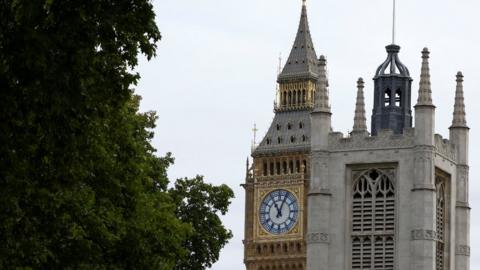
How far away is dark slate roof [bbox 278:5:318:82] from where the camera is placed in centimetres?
14538

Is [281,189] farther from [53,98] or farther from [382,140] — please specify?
[53,98]

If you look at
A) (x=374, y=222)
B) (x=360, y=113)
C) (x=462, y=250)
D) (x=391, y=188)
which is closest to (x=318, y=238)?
(x=374, y=222)

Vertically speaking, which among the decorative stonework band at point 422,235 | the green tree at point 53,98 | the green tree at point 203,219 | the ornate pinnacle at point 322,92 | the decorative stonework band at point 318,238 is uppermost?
the ornate pinnacle at point 322,92

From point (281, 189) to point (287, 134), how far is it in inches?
184

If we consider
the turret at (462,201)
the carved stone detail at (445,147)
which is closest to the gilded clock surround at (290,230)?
the turret at (462,201)

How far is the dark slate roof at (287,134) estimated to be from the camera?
143250 millimetres

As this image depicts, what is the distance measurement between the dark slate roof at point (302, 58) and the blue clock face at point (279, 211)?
8.81 meters

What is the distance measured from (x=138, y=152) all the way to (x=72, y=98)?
1245 cm

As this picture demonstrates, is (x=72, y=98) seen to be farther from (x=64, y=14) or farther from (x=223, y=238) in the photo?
(x=223, y=238)

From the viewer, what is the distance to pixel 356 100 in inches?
3875

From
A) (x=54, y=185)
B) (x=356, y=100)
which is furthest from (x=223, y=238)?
(x=356, y=100)

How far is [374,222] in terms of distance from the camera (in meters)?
95.2

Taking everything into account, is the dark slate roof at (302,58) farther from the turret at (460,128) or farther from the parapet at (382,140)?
the parapet at (382,140)

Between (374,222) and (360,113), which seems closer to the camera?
(374,222)
